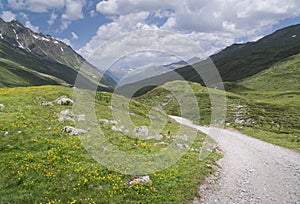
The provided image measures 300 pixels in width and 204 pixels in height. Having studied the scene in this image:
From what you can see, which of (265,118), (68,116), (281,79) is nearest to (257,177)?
(68,116)

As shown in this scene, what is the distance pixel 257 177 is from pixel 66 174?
1613 centimetres

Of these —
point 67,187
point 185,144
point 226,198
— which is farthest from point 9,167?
point 185,144

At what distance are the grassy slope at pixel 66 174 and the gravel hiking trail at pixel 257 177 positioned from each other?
5.66ft

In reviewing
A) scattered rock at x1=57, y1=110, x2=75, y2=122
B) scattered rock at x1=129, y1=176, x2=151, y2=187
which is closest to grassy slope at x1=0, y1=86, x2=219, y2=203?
scattered rock at x1=129, y1=176, x2=151, y2=187

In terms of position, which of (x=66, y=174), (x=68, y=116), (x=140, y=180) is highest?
(x=68, y=116)

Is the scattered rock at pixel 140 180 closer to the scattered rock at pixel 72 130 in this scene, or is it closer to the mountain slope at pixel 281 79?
the scattered rock at pixel 72 130

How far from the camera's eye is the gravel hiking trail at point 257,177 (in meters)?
17.0

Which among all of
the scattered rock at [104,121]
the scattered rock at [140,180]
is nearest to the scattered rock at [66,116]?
the scattered rock at [104,121]

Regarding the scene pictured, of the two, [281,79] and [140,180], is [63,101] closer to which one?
[140,180]

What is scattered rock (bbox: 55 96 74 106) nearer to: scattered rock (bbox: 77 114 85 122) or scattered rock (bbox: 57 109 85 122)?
scattered rock (bbox: 57 109 85 122)

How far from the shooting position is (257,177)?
21.1m

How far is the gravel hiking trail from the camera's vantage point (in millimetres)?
16984

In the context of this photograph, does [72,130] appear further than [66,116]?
No

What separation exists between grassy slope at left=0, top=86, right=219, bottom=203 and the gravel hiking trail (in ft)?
5.66
